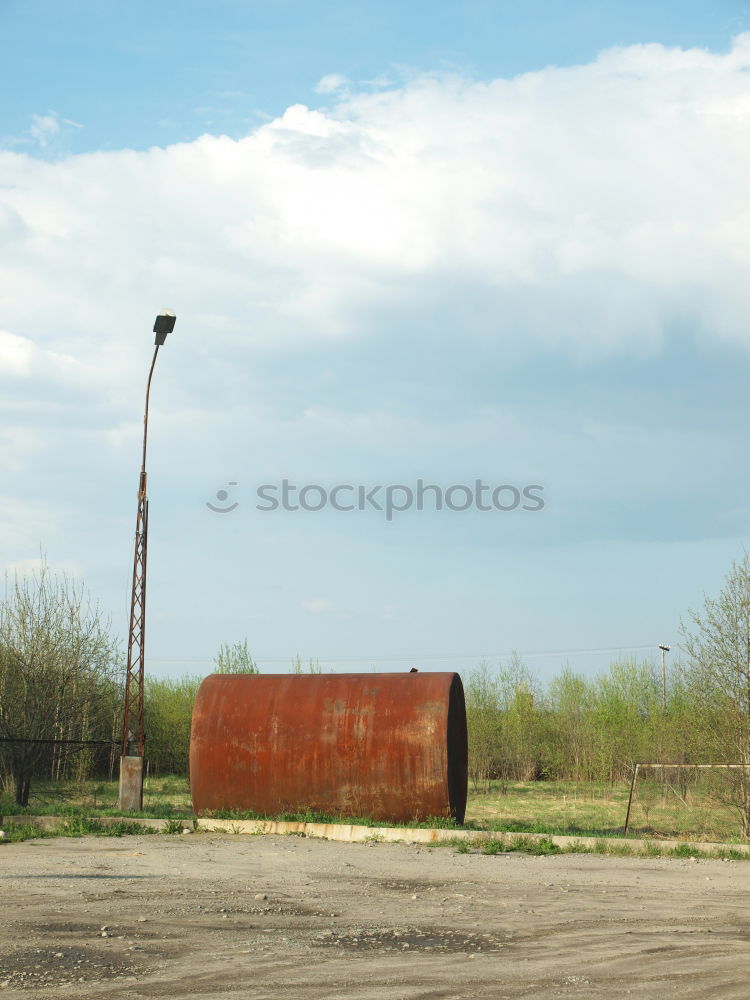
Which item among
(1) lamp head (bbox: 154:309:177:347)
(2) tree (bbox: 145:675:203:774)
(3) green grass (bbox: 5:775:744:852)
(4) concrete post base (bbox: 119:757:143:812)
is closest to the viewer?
(3) green grass (bbox: 5:775:744:852)

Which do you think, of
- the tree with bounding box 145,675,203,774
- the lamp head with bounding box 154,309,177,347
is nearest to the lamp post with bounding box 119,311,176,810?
the lamp head with bounding box 154,309,177,347

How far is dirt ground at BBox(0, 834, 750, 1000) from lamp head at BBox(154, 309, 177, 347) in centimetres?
1036

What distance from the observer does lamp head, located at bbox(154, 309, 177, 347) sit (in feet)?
65.1

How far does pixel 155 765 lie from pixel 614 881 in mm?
35286

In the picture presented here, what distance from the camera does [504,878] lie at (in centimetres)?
1184

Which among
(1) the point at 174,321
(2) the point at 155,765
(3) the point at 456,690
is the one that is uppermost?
(1) the point at 174,321

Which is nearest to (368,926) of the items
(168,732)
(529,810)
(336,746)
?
(336,746)

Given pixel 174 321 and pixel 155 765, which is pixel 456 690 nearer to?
pixel 174 321

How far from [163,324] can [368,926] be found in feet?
45.9

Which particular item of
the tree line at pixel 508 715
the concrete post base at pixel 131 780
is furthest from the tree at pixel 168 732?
the concrete post base at pixel 131 780

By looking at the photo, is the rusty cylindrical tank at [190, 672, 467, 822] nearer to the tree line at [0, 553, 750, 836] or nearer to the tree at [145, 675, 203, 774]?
the tree line at [0, 553, 750, 836]

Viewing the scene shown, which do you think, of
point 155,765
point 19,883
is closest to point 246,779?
point 19,883

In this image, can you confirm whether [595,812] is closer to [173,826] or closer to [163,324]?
[173,826]

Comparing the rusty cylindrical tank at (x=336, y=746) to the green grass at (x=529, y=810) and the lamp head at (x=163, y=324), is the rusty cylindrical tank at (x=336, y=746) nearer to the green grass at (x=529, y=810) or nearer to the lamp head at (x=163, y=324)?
the green grass at (x=529, y=810)
